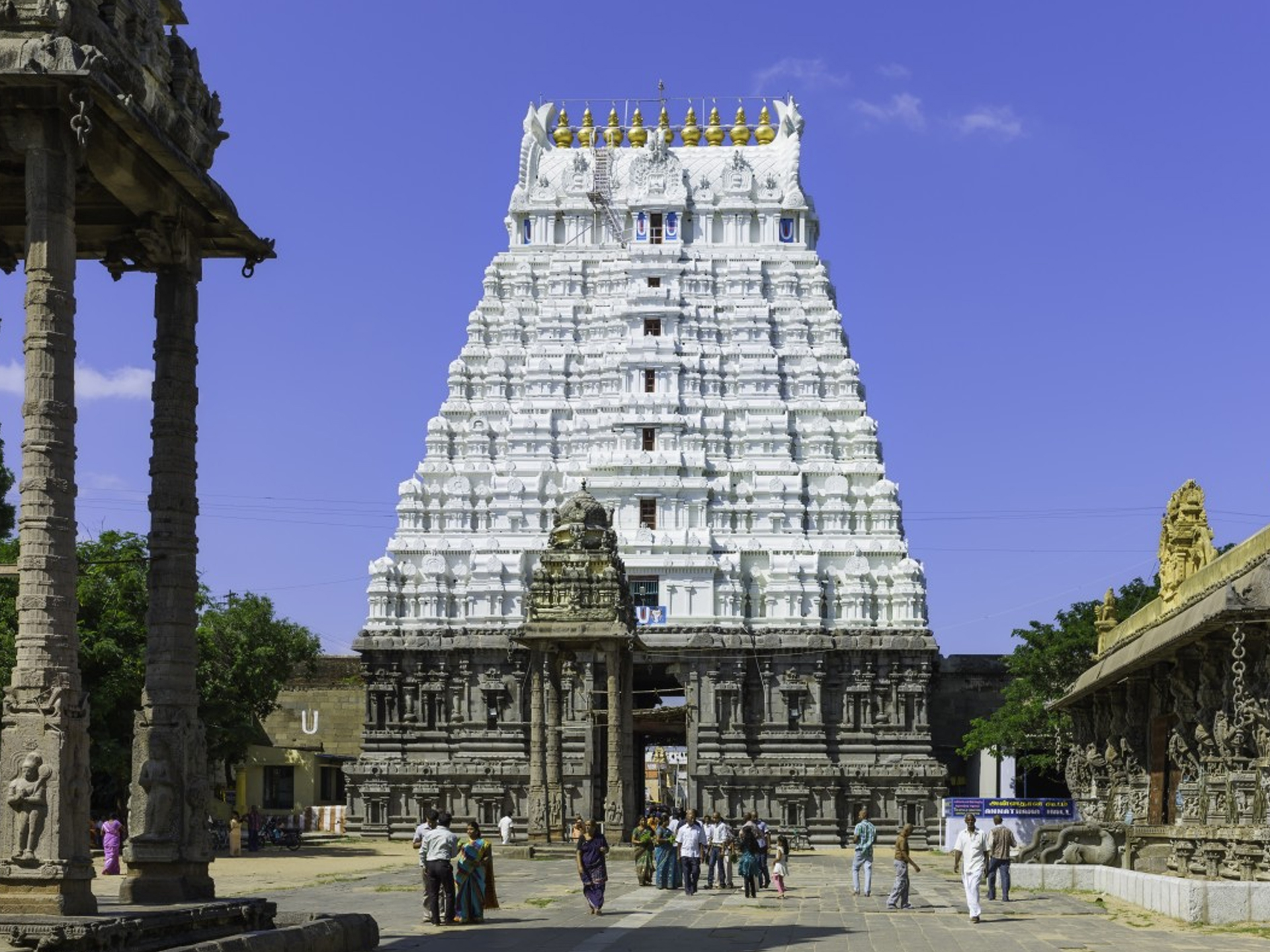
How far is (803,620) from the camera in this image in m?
63.3

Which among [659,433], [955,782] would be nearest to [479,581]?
[659,433]

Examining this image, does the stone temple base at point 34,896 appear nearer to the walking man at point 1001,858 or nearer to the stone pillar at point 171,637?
the stone pillar at point 171,637

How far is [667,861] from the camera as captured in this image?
31750 mm

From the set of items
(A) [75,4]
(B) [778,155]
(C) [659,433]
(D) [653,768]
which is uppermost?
(B) [778,155]

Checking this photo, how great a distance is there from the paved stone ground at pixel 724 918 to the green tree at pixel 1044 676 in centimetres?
2087

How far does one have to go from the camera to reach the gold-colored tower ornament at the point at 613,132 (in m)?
75.1

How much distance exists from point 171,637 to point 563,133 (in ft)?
199

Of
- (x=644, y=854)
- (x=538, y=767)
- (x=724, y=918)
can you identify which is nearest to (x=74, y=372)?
(x=724, y=918)

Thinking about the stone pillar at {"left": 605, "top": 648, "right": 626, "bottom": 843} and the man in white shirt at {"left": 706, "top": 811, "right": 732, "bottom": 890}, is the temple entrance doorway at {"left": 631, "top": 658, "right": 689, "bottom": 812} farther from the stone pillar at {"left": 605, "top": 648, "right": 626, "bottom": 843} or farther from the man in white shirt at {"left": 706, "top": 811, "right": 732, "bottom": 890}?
the man in white shirt at {"left": 706, "top": 811, "right": 732, "bottom": 890}

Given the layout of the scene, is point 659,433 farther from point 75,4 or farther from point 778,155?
point 75,4

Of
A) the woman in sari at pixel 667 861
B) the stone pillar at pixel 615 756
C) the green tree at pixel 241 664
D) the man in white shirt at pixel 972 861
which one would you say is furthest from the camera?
the green tree at pixel 241 664

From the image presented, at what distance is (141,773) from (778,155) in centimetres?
6024

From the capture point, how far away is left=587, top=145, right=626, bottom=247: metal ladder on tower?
232 feet

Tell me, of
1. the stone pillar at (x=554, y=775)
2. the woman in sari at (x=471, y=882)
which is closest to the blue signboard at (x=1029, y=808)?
the stone pillar at (x=554, y=775)
